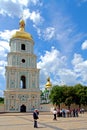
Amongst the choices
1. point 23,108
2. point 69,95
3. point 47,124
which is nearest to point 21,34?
point 23,108

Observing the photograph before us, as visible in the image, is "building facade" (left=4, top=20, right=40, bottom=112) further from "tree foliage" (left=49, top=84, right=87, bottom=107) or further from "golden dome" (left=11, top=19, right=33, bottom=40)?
"tree foliage" (left=49, top=84, right=87, bottom=107)

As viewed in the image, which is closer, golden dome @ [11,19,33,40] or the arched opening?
the arched opening

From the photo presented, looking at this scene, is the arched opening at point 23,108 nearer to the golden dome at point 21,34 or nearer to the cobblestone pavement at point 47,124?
the golden dome at point 21,34

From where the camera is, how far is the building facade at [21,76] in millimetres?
62812

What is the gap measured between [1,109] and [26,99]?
6504 mm

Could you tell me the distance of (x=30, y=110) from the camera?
63.2 metres

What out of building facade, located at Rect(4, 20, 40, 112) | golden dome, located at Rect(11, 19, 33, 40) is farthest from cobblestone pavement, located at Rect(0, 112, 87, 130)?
golden dome, located at Rect(11, 19, 33, 40)

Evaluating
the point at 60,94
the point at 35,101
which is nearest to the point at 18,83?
the point at 35,101

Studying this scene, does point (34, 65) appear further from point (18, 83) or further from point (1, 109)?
point (1, 109)

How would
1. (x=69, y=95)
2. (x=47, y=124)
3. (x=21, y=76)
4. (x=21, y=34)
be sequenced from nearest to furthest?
1. (x=47, y=124)
2. (x=69, y=95)
3. (x=21, y=76)
4. (x=21, y=34)

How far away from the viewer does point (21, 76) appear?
218ft

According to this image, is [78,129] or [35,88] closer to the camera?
[78,129]

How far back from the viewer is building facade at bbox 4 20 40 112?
2473 inches

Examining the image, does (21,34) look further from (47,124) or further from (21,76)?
(47,124)
